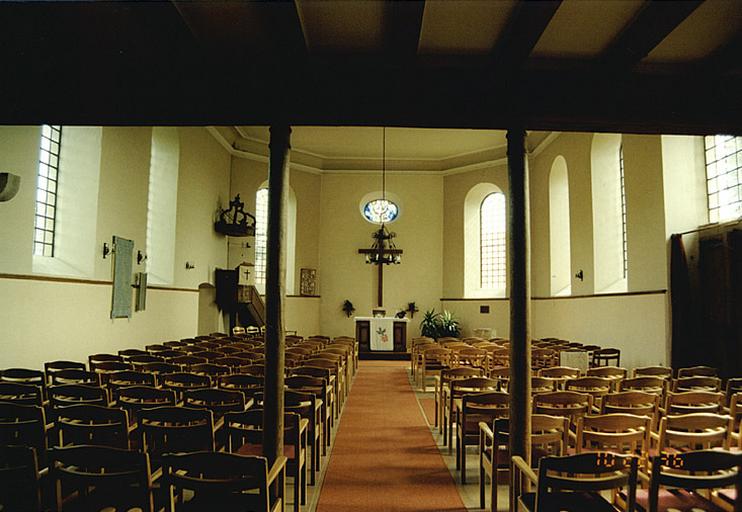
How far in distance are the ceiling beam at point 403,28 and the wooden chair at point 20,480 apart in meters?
3.28

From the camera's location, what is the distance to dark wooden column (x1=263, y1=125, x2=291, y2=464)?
12.7 feet

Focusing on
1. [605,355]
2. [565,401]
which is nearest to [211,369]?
[565,401]

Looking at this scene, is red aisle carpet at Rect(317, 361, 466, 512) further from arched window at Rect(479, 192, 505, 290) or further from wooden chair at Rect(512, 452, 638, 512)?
arched window at Rect(479, 192, 505, 290)

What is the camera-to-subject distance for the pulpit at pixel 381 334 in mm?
14875

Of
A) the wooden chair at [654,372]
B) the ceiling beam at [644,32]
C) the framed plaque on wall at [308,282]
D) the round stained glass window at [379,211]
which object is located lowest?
the wooden chair at [654,372]

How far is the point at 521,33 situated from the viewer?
351cm

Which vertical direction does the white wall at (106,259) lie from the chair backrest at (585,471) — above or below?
above

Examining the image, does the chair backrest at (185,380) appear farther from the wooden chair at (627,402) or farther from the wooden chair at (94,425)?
the wooden chair at (627,402)

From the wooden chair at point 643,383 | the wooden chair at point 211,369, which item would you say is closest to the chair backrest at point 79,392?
the wooden chair at point 211,369

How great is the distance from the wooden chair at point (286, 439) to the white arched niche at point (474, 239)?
1376 cm

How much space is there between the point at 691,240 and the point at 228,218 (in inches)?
484

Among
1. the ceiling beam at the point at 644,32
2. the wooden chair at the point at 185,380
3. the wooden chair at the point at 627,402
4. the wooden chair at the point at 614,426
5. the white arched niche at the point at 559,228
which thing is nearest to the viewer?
the ceiling beam at the point at 644,32

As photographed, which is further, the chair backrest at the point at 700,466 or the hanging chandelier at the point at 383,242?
the hanging chandelier at the point at 383,242

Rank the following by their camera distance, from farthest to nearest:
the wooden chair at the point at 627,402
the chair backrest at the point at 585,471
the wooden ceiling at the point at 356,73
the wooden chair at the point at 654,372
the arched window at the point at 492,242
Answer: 1. the arched window at the point at 492,242
2. the wooden chair at the point at 654,372
3. the wooden chair at the point at 627,402
4. the wooden ceiling at the point at 356,73
5. the chair backrest at the point at 585,471
